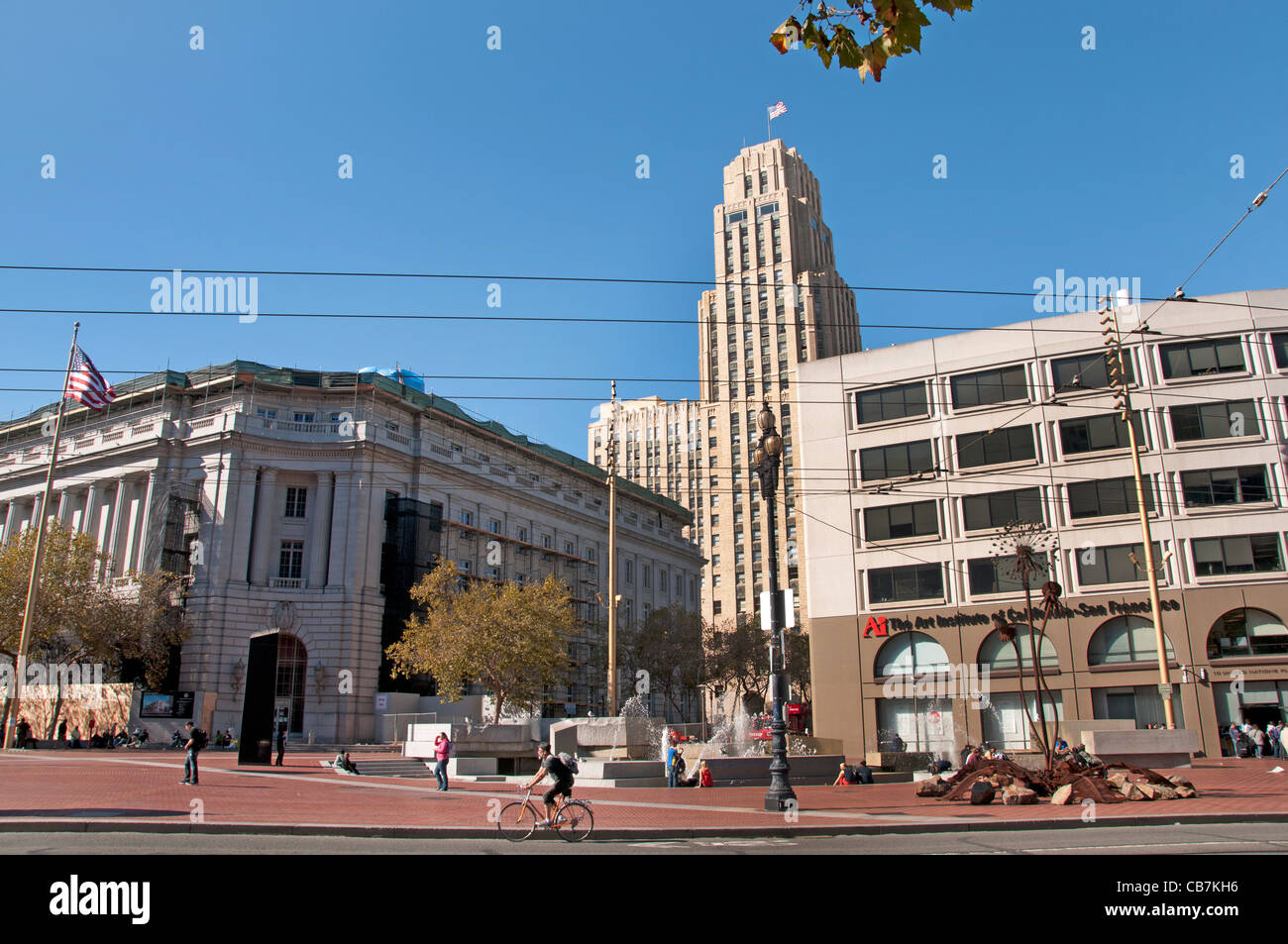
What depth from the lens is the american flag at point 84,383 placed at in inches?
1710

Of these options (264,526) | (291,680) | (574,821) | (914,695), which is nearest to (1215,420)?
(914,695)

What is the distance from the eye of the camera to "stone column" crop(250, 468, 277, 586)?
5606cm

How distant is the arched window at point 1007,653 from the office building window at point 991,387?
11.1 metres

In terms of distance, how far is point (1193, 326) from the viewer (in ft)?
132

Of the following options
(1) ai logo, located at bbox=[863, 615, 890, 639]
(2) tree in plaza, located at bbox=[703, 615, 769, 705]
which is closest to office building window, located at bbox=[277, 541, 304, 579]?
(2) tree in plaza, located at bbox=[703, 615, 769, 705]

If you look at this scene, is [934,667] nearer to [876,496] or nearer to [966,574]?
[966,574]

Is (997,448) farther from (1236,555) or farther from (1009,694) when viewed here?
(1009,694)

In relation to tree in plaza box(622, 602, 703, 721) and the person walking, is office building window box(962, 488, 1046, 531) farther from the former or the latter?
tree in plaza box(622, 602, 703, 721)

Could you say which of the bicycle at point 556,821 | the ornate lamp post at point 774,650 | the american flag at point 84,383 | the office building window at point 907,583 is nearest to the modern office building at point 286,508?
the american flag at point 84,383

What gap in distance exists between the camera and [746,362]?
113250mm

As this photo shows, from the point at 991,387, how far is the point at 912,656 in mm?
13838

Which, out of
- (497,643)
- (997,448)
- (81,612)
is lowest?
(497,643)

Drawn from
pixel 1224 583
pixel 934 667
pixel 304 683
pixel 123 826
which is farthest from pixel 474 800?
pixel 304 683
